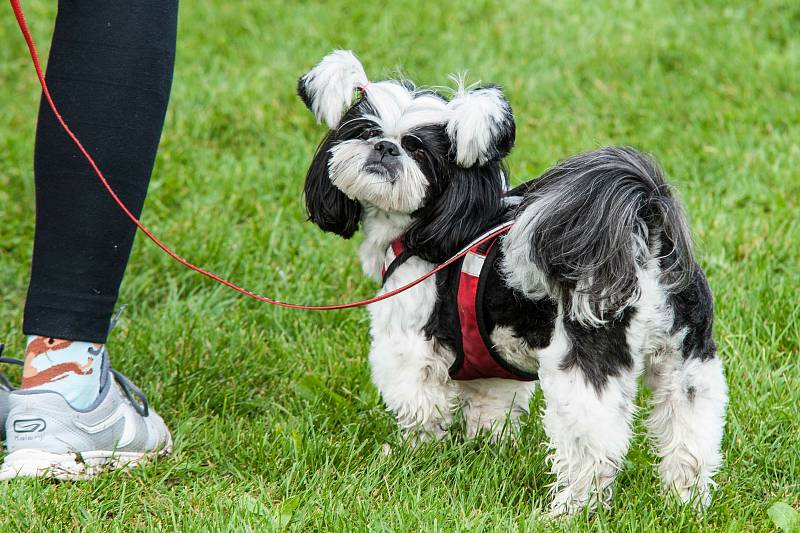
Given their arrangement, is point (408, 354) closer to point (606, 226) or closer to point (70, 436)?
point (606, 226)

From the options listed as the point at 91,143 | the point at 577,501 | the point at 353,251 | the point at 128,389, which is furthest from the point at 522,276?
the point at 353,251

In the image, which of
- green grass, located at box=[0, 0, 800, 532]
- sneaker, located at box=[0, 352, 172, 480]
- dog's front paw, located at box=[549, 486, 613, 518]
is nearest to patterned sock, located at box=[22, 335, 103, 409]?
sneaker, located at box=[0, 352, 172, 480]

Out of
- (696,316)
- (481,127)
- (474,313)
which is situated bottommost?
(474,313)

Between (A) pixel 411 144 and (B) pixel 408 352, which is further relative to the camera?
(B) pixel 408 352

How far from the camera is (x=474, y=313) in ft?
8.42

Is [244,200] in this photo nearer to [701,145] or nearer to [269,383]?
[269,383]

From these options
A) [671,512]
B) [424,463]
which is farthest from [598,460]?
[424,463]

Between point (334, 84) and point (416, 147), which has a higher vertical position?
point (334, 84)

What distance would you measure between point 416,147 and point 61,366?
3.77 feet

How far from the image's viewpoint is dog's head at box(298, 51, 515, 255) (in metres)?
2.44

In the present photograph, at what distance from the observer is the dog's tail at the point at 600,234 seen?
7.18ft

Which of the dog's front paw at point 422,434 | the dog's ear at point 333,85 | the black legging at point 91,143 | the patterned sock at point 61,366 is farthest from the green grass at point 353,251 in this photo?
the dog's ear at point 333,85

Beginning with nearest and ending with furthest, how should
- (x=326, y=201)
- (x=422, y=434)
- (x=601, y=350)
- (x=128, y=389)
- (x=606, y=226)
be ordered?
(x=606, y=226) → (x=601, y=350) → (x=326, y=201) → (x=422, y=434) → (x=128, y=389)

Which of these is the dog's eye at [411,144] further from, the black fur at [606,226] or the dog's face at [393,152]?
the black fur at [606,226]
